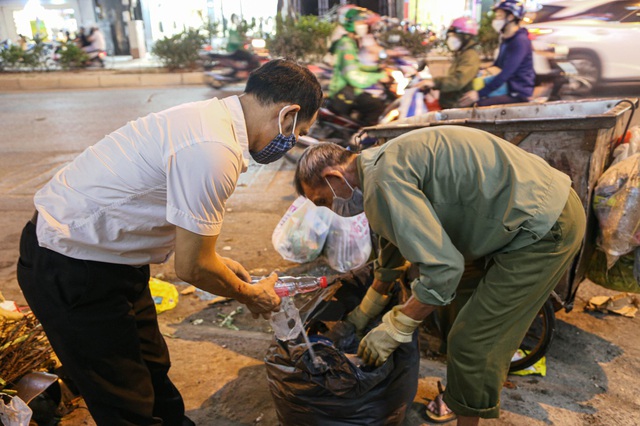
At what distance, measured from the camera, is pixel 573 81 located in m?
8.36

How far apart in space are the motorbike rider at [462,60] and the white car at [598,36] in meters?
3.34

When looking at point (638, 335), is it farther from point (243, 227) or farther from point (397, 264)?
point (243, 227)

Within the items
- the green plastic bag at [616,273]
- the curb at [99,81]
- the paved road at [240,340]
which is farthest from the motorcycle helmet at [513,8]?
the curb at [99,81]

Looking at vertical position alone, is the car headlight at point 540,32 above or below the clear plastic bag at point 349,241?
above

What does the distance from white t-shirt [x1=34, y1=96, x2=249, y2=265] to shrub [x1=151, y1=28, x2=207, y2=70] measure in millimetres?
13812

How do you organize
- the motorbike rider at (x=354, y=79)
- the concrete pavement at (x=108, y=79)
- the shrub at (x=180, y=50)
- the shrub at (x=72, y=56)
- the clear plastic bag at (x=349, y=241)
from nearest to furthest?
the clear plastic bag at (x=349, y=241) < the motorbike rider at (x=354, y=79) < the concrete pavement at (x=108, y=79) < the shrub at (x=180, y=50) < the shrub at (x=72, y=56)

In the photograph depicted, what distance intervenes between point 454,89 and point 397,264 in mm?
3806

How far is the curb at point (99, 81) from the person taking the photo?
43.2 ft

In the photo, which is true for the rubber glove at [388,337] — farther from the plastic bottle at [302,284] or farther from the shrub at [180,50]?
the shrub at [180,50]

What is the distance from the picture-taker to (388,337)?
80.4 inches

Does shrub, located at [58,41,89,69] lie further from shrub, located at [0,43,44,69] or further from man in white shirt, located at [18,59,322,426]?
man in white shirt, located at [18,59,322,426]

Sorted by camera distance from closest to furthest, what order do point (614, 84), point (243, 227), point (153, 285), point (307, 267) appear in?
point (153, 285), point (307, 267), point (243, 227), point (614, 84)

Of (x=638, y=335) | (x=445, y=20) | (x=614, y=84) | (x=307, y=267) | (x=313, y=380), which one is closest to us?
(x=313, y=380)

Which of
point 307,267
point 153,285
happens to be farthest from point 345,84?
point 153,285
